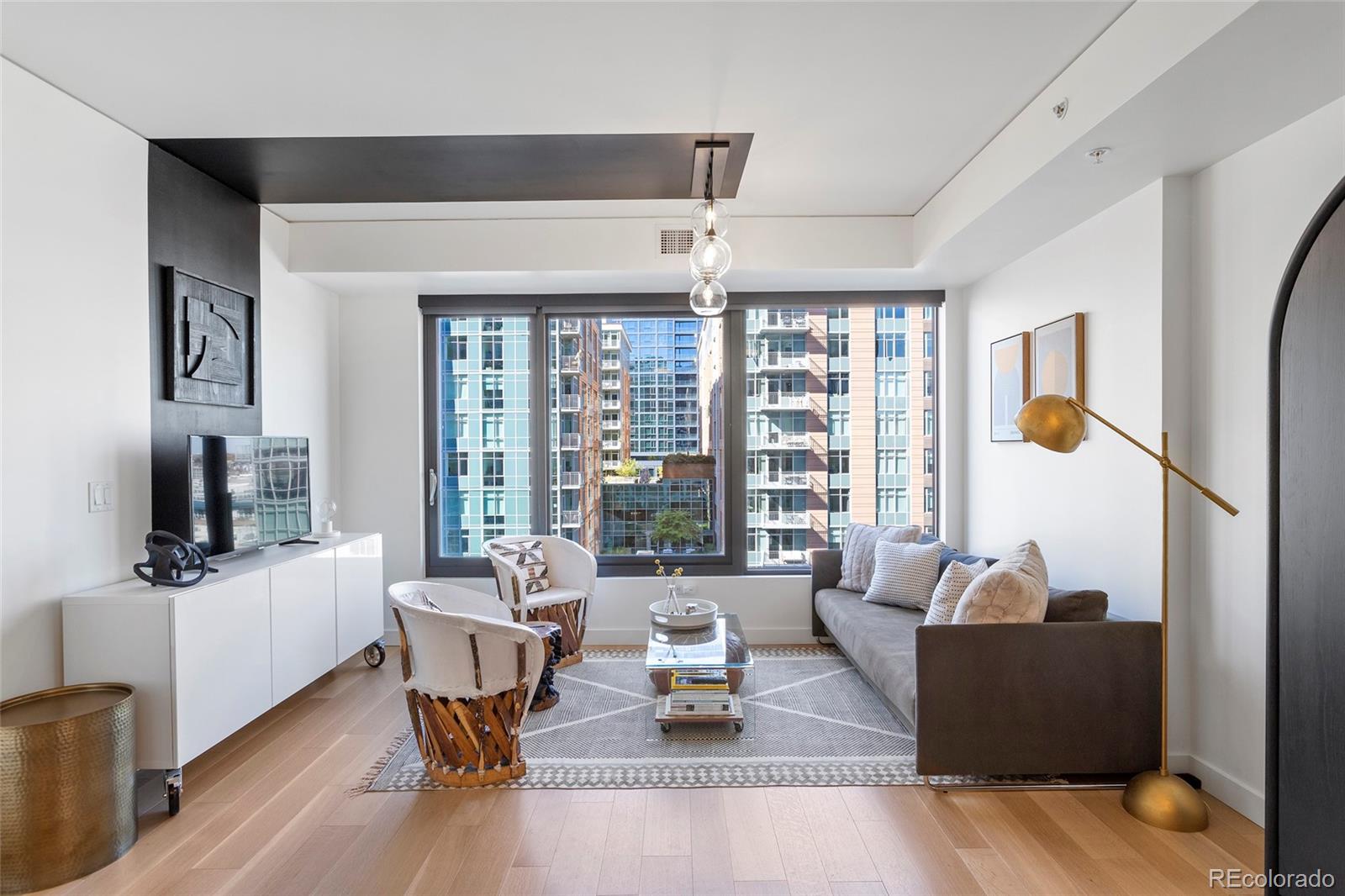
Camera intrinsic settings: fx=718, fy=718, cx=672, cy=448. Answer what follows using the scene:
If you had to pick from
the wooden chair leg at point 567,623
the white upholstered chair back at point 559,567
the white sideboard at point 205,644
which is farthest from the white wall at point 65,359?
the wooden chair leg at point 567,623

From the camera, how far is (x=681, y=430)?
5074 mm

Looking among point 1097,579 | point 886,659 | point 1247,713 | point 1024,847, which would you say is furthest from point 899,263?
point 1024,847

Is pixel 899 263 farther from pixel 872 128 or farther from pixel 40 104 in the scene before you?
pixel 40 104

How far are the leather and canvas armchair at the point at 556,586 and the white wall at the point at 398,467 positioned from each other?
40 centimetres

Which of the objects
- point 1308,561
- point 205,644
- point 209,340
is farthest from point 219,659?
point 1308,561

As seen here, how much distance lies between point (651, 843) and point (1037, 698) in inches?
59.9

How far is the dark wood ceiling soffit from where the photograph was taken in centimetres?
301

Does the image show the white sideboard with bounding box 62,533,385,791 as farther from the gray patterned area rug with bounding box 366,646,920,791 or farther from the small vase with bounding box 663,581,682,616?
the small vase with bounding box 663,581,682,616

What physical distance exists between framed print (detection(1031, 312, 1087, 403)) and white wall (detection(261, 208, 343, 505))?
400 cm

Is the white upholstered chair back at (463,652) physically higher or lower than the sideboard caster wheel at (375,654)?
higher

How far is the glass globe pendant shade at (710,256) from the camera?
2643 millimetres

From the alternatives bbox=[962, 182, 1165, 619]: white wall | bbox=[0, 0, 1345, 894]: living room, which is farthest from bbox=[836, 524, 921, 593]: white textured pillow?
bbox=[962, 182, 1165, 619]: white wall

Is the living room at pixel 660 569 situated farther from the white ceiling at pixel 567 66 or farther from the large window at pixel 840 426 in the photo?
the large window at pixel 840 426

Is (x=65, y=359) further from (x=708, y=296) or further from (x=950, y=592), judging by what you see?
(x=950, y=592)
